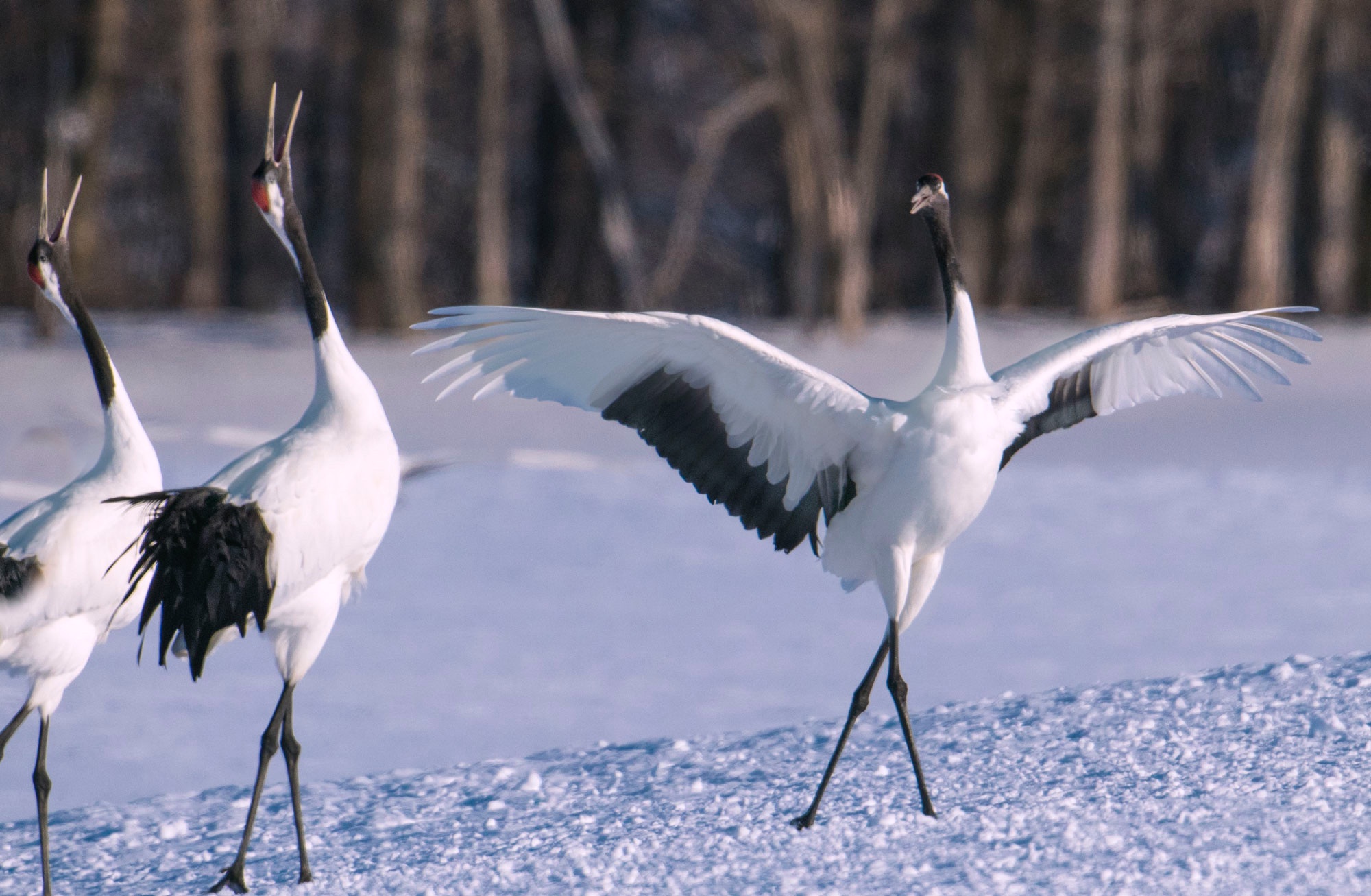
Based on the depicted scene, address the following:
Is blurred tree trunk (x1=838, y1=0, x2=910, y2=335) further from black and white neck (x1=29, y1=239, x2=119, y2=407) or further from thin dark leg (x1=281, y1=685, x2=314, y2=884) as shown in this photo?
thin dark leg (x1=281, y1=685, x2=314, y2=884)

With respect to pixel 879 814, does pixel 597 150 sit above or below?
above

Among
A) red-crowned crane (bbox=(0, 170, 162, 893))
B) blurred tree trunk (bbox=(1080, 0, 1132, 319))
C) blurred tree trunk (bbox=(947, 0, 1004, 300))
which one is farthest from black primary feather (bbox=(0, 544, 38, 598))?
blurred tree trunk (bbox=(947, 0, 1004, 300))

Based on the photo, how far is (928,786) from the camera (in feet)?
15.5

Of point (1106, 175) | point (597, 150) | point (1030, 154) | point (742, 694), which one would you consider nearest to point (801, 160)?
point (597, 150)

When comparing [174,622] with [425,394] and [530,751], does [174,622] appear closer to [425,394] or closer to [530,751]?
[530,751]

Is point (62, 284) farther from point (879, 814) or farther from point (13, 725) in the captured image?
point (879, 814)

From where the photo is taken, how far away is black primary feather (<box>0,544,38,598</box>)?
4.18 m

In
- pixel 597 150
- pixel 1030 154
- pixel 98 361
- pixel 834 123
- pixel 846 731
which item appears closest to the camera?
pixel 846 731

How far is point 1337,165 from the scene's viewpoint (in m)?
22.2

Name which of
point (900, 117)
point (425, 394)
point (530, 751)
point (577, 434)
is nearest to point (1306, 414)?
point (577, 434)

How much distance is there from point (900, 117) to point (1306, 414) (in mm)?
13611

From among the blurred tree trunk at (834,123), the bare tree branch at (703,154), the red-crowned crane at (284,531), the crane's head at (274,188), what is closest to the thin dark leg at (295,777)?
the red-crowned crane at (284,531)

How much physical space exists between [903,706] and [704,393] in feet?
3.36

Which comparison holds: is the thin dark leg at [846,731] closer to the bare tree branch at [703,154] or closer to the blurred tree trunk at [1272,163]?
the bare tree branch at [703,154]
